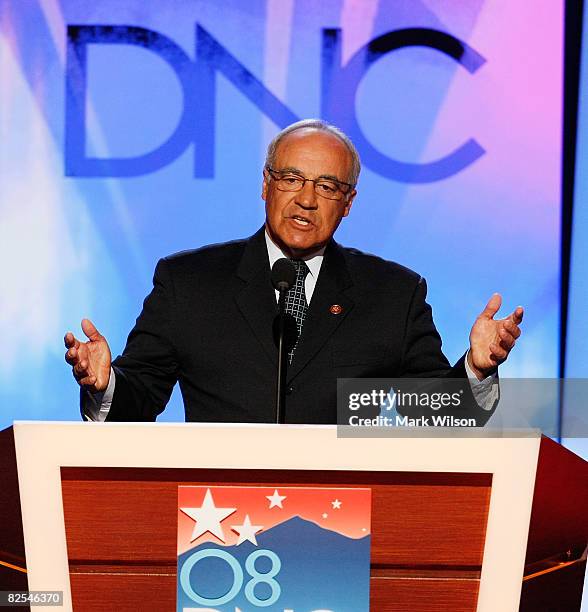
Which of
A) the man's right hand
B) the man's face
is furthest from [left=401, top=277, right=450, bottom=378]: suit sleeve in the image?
the man's right hand

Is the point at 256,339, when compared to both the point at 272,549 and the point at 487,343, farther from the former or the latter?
the point at 272,549

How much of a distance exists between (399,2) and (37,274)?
170cm

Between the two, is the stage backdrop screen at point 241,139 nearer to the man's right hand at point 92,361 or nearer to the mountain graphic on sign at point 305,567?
the man's right hand at point 92,361

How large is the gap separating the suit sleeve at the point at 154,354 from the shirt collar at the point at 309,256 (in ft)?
0.74

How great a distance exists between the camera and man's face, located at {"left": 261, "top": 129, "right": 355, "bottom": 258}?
2.03 m

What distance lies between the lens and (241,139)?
12.0 ft

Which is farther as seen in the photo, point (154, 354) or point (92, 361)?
point (154, 354)

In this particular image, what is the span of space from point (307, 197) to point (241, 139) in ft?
5.56

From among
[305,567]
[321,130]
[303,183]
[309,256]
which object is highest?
[321,130]

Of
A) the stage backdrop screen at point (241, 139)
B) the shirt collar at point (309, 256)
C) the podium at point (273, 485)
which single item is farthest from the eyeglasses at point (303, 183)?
the stage backdrop screen at point (241, 139)

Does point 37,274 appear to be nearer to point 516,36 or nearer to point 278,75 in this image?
point 278,75

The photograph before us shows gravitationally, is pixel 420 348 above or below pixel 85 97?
below

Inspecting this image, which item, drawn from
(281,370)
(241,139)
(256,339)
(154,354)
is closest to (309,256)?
(256,339)

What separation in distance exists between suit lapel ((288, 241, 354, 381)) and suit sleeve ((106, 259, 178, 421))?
0.27 metres
